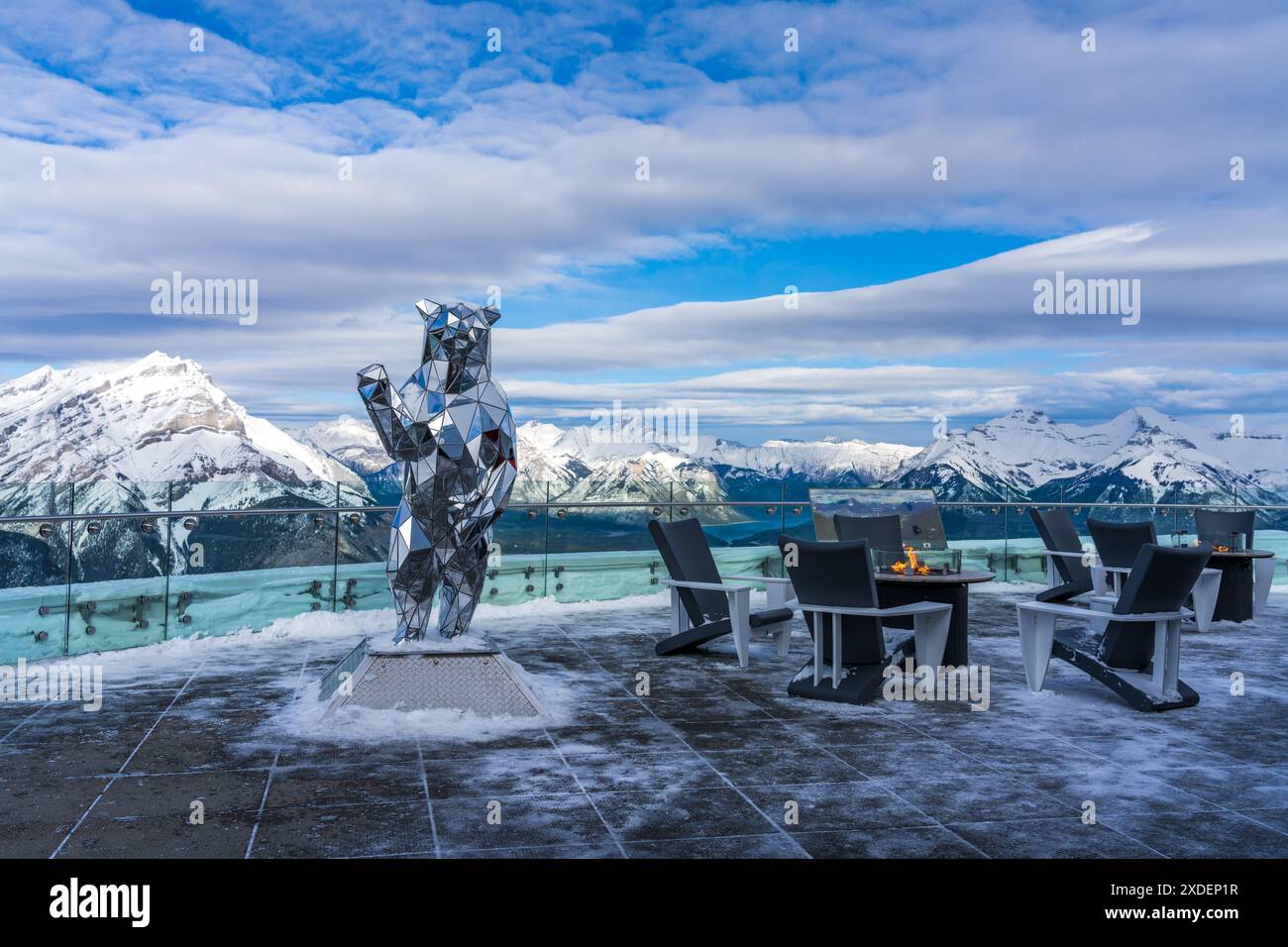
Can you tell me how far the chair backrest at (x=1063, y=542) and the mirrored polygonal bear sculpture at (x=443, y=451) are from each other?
6.56m

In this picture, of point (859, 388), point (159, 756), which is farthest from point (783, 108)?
point (859, 388)

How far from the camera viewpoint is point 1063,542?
1052 centimetres

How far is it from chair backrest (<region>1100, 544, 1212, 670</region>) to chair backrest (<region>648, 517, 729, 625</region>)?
2848mm

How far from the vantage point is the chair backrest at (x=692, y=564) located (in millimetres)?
7820

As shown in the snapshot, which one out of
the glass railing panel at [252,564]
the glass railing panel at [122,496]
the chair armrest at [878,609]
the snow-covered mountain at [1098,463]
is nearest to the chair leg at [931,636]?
the chair armrest at [878,609]

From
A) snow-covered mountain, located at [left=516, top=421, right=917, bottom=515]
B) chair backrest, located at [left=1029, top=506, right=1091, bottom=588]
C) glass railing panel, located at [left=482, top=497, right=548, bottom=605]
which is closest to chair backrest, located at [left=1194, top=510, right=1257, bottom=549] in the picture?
chair backrest, located at [left=1029, top=506, right=1091, bottom=588]

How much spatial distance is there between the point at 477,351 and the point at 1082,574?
23.8 ft

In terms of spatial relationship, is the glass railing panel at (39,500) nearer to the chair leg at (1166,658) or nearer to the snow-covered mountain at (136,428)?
the chair leg at (1166,658)

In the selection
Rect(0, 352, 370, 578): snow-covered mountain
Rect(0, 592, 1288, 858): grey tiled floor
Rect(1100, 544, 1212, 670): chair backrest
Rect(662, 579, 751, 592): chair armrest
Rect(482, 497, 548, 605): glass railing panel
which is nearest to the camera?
Rect(0, 592, 1288, 858): grey tiled floor

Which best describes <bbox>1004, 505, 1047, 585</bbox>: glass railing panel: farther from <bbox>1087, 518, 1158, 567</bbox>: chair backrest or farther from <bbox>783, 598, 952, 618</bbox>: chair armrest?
<bbox>783, 598, 952, 618</bbox>: chair armrest

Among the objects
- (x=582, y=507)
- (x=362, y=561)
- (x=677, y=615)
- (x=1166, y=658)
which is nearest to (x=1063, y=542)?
(x=1166, y=658)

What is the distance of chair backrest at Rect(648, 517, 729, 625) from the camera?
7.82 meters

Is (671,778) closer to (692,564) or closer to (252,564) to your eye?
(692,564)

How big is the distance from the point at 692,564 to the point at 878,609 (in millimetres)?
2106
